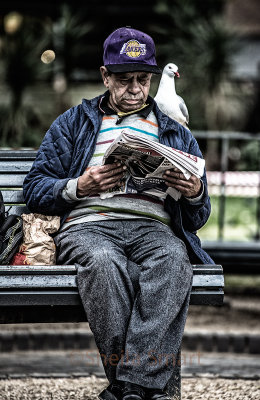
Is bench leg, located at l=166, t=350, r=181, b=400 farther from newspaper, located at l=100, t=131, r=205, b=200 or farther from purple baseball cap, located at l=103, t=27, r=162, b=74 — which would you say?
purple baseball cap, located at l=103, t=27, r=162, b=74

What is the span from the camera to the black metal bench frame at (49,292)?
3.25 m

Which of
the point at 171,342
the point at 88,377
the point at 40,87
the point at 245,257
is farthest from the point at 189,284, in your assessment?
the point at 40,87

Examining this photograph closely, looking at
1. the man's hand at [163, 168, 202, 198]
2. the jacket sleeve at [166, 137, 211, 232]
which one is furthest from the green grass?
the man's hand at [163, 168, 202, 198]

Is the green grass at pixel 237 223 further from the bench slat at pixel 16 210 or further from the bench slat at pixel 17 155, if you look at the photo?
the bench slat at pixel 16 210

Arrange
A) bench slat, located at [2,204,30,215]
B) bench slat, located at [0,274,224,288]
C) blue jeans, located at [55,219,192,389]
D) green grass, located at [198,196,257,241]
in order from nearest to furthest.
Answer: blue jeans, located at [55,219,192,389], bench slat, located at [0,274,224,288], bench slat, located at [2,204,30,215], green grass, located at [198,196,257,241]

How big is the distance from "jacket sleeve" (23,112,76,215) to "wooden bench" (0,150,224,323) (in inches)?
14.6

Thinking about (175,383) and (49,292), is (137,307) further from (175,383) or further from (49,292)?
(175,383)

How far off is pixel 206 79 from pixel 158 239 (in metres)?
9.55

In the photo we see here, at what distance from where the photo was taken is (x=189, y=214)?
361cm

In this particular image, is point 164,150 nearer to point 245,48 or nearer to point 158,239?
point 158,239

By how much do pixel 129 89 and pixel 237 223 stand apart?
472 centimetres

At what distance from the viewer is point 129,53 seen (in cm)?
357

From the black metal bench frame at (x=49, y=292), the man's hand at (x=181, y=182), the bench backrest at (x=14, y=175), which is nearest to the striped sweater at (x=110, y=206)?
the man's hand at (x=181, y=182)

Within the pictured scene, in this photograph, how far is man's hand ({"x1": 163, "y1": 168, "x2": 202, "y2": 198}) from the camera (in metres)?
3.35
